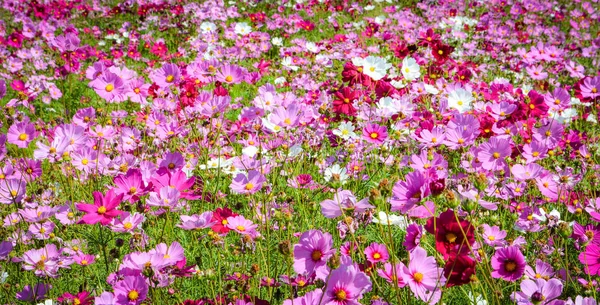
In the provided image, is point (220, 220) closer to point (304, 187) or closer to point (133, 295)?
point (133, 295)

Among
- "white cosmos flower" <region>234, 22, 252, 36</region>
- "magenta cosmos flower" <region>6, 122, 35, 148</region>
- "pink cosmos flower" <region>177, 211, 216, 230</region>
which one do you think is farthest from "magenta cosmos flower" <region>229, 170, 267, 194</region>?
"white cosmos flower" <region>234, 22, 252, 36</region>

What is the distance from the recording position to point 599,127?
8.98 feet

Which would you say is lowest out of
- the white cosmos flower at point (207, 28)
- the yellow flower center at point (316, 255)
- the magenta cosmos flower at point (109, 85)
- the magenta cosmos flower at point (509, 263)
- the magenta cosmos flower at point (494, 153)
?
the magenta cosmos flower at point (509, 263)

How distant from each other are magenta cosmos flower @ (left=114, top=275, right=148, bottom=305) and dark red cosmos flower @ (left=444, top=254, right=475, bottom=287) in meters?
0.64

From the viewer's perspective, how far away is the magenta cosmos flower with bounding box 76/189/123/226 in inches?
45.1

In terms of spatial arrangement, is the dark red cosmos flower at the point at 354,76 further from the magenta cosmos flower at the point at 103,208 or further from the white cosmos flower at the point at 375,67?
the magenta cosmos flower at the point at 103,208

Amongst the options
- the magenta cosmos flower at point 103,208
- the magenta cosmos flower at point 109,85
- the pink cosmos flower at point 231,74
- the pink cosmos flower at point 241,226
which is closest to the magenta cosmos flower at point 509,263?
the pink cosmos flower at point 241,226

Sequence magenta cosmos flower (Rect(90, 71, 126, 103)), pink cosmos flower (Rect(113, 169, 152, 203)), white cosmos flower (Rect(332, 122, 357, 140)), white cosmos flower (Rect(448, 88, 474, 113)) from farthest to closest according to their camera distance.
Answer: white cosmos flower (Rect(448, 88, 474, 113))
white cosmos flower (Rect(332, 122, 357, 140))
magenta cosmos flower (Rect(90, 71, 126, 103))
pink cosmos flower (Rect(113, 169, 152, 203))

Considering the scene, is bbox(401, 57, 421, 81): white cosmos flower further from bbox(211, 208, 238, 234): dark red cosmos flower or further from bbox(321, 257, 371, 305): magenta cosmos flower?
bbox(321, 257, 371, 305): magenta cosmos flower

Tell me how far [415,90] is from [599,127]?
3.79 ft

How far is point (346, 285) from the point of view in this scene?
91 cm

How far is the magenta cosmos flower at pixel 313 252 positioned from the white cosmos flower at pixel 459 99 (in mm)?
1307

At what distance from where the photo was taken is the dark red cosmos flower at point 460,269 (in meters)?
0.90

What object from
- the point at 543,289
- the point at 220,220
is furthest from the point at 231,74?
the point at 543,289
